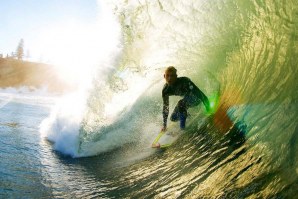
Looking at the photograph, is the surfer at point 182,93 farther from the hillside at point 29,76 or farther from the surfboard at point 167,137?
the hillside at point 29,76

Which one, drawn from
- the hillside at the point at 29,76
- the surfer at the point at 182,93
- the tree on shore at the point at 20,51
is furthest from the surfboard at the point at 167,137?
the tree on shore at the point at 20,51

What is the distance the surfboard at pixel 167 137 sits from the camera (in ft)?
19.6

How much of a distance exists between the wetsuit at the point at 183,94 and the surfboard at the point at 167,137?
19 cm

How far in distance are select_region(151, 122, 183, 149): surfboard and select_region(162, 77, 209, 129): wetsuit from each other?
0.19 m

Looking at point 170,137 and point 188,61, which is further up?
point 188,61

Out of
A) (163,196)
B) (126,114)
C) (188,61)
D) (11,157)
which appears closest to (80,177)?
(11,157)

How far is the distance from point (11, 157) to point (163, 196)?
3.10 m

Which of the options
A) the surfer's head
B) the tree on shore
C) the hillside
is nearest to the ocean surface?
the surfer's head

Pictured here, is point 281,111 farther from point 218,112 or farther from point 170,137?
point 170,137

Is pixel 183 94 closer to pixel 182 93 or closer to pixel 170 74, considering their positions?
pixel 182 93

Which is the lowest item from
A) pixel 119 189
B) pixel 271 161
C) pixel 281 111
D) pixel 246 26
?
pixel 119 189

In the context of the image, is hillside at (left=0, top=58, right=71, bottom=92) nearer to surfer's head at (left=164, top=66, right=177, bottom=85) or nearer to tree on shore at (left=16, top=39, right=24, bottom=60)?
tree on shore at (left=16, top=39, right=24, bottom=60)

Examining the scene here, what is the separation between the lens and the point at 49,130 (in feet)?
26.9

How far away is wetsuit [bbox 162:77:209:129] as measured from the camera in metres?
6.19
